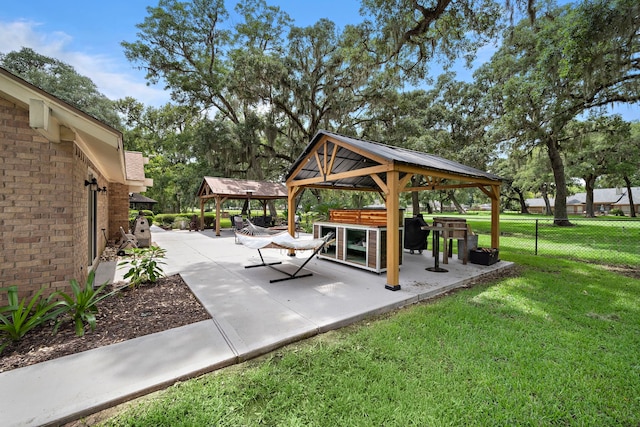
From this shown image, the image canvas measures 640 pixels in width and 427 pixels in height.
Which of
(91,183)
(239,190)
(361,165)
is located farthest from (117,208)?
(361,165)

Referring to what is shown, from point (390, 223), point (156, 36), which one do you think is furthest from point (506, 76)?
point (156, 36)

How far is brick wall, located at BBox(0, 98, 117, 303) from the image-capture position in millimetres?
3225

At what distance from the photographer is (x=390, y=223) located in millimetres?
4820

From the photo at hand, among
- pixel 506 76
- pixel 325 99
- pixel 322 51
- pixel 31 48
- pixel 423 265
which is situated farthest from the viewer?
pixel 31 48

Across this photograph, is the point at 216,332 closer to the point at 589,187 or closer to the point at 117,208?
the point at 117,208

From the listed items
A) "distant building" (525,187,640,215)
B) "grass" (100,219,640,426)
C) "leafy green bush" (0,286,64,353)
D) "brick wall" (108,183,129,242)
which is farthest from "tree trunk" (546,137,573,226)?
"distant building" (525,187,640,215)

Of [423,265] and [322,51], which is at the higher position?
[322,51]

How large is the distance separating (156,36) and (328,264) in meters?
19.6

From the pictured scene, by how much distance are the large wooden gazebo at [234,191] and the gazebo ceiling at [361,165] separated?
6.47 m

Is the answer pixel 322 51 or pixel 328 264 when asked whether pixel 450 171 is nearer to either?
pixel 328 264

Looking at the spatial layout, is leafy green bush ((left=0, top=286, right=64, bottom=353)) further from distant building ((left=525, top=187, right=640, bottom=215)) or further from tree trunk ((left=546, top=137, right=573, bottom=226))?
distant building ((left=525, top=187, right=640, bottom=215))

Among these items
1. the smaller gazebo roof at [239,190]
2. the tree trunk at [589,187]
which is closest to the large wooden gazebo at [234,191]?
the smaller gazebo roof at [239,190]

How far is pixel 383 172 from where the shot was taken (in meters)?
5.06

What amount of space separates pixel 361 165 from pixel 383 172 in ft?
9.00
